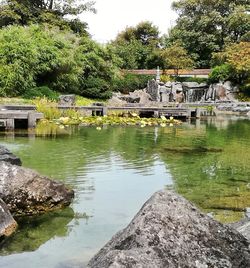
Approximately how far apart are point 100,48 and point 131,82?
689 cm

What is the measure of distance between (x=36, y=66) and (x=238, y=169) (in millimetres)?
21262

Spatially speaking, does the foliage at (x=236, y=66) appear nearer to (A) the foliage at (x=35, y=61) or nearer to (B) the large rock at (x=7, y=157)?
(A) the foliage at (x=35, y=61)

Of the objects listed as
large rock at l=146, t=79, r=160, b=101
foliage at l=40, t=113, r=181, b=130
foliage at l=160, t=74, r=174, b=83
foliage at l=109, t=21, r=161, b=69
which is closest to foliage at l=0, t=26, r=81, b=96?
foliage at l=40, t=113, r=181, b=130

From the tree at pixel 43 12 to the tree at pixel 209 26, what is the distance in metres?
12.2

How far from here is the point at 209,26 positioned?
49969 millimetres

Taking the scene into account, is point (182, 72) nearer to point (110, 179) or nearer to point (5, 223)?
point (110, 179)

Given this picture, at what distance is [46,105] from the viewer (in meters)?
22.3

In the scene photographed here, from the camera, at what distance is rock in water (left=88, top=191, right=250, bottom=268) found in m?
3.16

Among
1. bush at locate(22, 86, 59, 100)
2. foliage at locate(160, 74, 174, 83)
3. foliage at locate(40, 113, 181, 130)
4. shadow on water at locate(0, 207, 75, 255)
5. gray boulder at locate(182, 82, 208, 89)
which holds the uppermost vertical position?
foliage at locate(160, 74, 174, 83)

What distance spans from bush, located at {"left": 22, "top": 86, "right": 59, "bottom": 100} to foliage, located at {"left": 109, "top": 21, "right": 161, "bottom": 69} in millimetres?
15693

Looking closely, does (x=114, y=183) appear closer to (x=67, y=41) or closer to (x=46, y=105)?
(x=46, y=105)

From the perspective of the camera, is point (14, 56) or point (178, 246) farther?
point (14, 56)

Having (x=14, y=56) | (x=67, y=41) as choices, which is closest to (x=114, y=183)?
(x=14, y=56)

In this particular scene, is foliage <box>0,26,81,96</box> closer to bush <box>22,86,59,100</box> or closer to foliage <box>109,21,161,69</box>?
bush <box>22,86,59,100</box>
